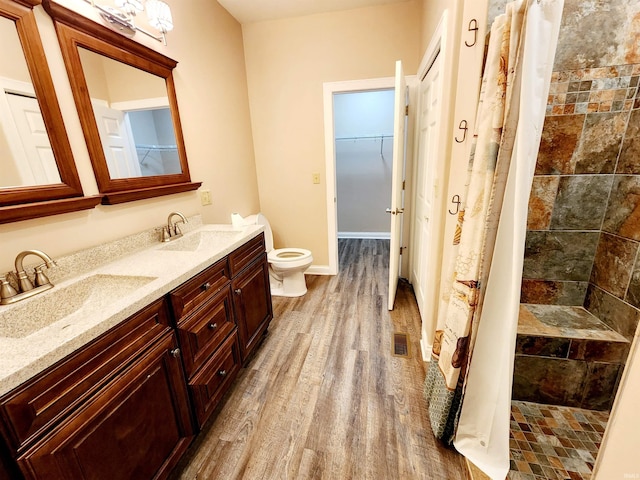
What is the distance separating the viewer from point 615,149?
1.35 metres

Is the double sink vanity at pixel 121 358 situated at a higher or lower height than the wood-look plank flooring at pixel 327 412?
higher

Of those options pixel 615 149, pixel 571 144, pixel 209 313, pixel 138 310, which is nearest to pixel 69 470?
pixel 138 310

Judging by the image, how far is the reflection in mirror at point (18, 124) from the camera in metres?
Answer: 0.98

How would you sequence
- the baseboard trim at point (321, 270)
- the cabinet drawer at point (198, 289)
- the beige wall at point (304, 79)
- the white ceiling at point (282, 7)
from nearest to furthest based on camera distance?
the cabinet drawer at point (198, 289), the white ceiling at point (282, 7), the beige wall at point (304, 79), the baseboard trim at point (321, 270)

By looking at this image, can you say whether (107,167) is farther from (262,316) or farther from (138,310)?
(262,316)

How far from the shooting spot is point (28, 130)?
1.06m

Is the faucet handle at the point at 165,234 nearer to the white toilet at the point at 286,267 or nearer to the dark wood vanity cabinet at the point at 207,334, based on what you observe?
the dark wood vanity cabinet at the point at 207,334

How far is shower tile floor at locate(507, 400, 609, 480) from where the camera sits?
1.11m

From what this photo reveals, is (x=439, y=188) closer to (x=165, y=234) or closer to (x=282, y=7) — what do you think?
(x=165, y=234)

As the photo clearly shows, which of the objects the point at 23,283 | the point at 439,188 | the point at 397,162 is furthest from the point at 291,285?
the point at 23,283

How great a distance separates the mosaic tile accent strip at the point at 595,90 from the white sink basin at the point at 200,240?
1.92 meters

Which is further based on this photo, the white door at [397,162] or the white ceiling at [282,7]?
the white ceiling at [282,7]

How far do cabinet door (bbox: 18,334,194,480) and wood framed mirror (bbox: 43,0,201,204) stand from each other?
896 mm

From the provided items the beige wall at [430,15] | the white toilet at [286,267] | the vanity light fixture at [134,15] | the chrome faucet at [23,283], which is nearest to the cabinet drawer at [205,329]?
the chrome faucet at [23,283]
